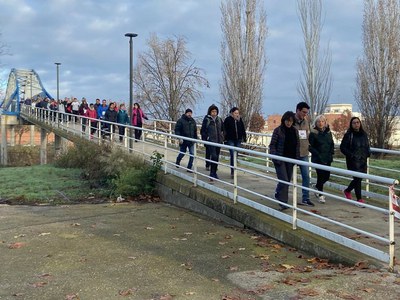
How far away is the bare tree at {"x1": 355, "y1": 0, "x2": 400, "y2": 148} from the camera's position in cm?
2455

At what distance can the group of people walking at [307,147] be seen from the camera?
22.5ft

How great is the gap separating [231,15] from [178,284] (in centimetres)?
2453

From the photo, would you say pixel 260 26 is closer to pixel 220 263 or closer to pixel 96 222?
pixel 96 222

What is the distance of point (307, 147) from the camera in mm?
7539

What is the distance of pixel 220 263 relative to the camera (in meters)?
5.39

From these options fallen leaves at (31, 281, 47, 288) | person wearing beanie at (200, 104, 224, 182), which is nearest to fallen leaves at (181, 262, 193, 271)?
fallen leaves at (31, 281, 47, 288)

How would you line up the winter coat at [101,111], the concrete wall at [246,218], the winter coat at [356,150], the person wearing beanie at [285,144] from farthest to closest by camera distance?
the winter coat at [101,111] → the winter coat at [356,150] → the person wearing beanie at [285,144] → the concrete wall at [246,218]

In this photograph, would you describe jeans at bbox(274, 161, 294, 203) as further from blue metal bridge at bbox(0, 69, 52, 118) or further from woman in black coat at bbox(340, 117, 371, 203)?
blue metal bridge at bbox(0, 69, 52, 118)

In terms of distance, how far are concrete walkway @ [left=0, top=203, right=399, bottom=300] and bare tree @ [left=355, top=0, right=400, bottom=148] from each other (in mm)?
19953

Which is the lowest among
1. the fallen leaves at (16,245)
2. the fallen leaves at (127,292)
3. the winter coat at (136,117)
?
the fallen leaves at (16,245)

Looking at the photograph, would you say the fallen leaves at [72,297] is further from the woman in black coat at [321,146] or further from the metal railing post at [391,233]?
the woman in black coat at [321,146]

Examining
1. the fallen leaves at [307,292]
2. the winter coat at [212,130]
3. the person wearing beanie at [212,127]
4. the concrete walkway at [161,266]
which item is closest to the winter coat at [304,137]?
the concrete walkway at [161,266]

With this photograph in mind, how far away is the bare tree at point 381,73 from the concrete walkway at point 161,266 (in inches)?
786

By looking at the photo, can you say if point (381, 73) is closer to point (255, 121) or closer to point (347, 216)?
point (255, 121)
